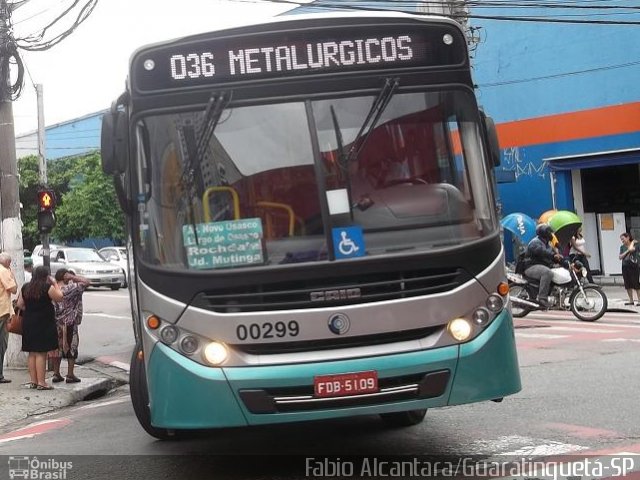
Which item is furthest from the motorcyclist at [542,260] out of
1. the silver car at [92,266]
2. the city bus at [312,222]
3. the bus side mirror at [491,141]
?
the silver car at [92,266]

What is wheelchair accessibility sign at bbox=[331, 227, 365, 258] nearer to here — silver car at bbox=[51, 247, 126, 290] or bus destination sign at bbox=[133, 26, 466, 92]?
bus destination sign at bbox=[133, 26, 466, 92]

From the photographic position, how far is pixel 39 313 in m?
10.5

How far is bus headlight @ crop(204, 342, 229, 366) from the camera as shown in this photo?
4848 millimetres

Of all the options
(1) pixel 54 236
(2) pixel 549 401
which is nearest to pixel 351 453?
(2) pixel 549 401

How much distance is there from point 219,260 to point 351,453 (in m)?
2.01

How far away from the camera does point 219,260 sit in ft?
16.2

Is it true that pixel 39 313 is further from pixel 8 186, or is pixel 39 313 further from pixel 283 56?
pixel 283 56

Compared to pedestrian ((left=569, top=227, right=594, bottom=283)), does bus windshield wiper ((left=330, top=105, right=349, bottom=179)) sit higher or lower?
higher

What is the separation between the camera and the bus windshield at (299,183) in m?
4.96

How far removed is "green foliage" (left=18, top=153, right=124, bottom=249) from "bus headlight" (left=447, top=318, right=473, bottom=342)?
3464 cm

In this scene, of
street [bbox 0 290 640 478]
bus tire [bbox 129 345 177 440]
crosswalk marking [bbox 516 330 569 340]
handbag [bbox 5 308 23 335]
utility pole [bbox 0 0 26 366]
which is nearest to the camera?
street [bbox 0 290 640 478]

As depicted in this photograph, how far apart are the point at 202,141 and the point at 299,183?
67 cm

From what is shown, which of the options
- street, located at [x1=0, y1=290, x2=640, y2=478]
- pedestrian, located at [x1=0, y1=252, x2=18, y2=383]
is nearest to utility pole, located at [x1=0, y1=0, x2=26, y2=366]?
pedestrian, located at [x1=0, y1=252, x2=18, y2=383]

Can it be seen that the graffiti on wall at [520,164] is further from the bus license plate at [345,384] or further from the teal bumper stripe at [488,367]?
the bus license plate at [345,384]
